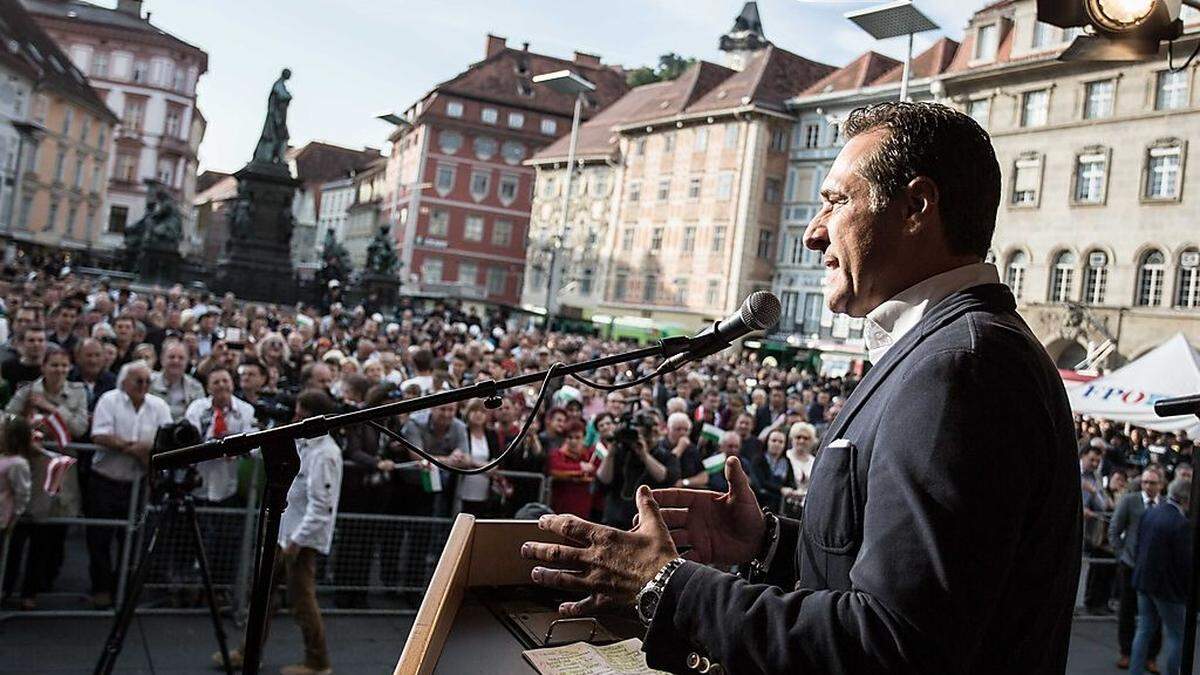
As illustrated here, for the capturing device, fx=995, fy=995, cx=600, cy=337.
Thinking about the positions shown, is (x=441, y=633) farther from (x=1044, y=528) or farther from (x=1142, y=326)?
(x=1142, y=326)

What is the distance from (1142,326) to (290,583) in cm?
3605

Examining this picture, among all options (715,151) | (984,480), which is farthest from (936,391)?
(715,151)

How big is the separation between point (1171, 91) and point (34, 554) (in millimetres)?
38017

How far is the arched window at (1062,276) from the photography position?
37594mm

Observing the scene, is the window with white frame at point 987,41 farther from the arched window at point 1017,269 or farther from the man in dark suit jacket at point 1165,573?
the man in dark suit jacket at point 1165,573

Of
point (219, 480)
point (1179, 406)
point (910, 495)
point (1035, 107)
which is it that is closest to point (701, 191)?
point (1035, 107)

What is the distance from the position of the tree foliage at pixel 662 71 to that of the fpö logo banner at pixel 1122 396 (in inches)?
2988

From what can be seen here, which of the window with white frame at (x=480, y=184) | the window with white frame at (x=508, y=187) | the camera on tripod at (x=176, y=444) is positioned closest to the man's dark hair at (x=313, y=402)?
the camera on tripod at (x=176, y=444)

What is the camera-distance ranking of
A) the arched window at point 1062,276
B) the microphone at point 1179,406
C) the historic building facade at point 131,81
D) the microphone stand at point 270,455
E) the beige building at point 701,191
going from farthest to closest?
the historic building facade at point 131,81 < the beige building at point 701,191 < the arched window at point 1062,276 < the microphone at point 1179,406 < the microphone stand at point 270,455

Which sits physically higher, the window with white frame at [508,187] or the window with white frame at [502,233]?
the window with white frame at [508,187]

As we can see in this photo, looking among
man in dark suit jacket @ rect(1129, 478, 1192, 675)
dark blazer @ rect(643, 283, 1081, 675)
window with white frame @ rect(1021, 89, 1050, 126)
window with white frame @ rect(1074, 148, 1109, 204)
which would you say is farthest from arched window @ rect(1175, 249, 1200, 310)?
dark blazer @ rect(643, 283, 1081, 675)

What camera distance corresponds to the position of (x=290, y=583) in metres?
6.37

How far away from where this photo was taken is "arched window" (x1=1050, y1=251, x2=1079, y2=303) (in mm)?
37594

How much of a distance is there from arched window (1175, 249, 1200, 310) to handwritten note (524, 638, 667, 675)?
37.9 metres
